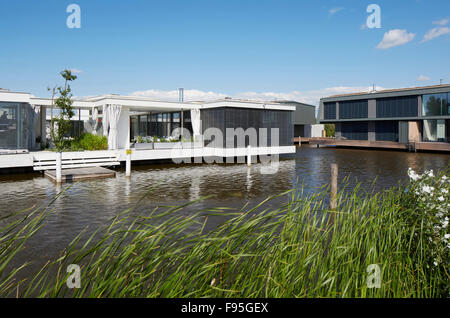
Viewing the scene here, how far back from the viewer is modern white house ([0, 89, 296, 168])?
57.1ft

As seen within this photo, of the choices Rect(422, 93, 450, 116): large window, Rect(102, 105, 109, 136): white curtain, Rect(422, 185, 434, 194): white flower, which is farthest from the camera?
Rect(422, 93, 450, 116): large window

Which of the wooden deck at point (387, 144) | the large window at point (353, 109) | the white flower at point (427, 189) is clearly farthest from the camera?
the large window at point (353, 109)

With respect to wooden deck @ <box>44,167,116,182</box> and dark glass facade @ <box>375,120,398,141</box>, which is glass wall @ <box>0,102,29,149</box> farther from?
dark glass facade @ <box>375,120,398,141</box>

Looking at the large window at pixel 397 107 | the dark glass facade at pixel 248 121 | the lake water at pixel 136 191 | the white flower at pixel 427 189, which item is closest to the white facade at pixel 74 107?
the dark glass facade at pixel 248 121

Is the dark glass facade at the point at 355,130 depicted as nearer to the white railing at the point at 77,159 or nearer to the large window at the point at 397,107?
the large window at the point at 397,107

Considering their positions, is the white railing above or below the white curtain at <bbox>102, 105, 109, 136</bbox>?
below

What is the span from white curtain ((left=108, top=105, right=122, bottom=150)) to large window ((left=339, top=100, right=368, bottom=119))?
30250mm

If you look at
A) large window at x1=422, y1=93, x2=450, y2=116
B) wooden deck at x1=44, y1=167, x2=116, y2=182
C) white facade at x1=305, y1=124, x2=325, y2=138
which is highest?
large window at x1=422, y1=93, x2=450, y2=116

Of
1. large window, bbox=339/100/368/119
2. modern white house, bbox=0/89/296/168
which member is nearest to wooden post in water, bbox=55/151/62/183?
modern white house, bbox=0/89/296/168

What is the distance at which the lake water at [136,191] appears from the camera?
313 inches

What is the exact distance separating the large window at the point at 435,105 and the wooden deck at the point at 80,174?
104 ft

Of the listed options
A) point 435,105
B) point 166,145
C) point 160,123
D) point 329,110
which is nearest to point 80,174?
point 166,145

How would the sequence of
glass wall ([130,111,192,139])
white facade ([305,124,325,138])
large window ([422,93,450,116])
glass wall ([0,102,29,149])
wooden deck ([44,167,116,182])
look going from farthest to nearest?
white facade ([305,124,325,138]), large window ([422,93,450,116]), glass wall ([130,111,192,139]), glass wall ([0,102,29,149]), wooden deck ([44,167,116,182])

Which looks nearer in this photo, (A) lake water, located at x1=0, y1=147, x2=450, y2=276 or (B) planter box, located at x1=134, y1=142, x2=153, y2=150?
(A) lake water, located at x1=0, y1=147, x2=450, y2=276
